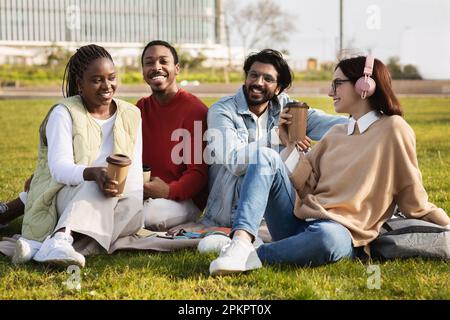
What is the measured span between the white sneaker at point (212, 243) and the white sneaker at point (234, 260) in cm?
52

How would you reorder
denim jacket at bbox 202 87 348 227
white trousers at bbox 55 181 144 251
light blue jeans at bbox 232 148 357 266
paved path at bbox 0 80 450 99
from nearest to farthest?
1. light blue jeans at bbox 232 148 357 266
2. white trousers at bbox 55 181 144 251
3. denim jacket at bbox 202 87 348 227
4. paved path at bbox 0 80 450 99

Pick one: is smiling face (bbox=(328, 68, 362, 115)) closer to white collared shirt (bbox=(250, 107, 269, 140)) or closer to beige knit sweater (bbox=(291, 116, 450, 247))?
beige knit sweater (bbox=(291, 116, 450, 247))

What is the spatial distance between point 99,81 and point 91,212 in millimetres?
786

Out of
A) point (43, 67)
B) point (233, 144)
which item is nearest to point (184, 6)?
point (43, 67)

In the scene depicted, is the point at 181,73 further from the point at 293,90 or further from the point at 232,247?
the point at 232,247

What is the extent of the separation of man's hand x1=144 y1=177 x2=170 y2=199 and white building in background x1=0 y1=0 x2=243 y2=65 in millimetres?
66252

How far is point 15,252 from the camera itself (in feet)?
13.2

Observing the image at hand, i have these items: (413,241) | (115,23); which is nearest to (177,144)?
(413,241)

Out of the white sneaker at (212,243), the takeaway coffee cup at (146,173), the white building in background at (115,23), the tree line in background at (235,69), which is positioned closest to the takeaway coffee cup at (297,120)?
Answer: the white sneaker at (212,243)

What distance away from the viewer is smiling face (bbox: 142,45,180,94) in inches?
194

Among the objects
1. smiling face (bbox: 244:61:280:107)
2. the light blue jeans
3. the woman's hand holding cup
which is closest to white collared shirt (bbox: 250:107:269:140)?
smiling face (bbox: 244:61:280:107)

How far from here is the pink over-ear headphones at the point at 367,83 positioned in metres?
3.74

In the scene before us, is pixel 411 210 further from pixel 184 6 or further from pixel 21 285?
pixel 184 6

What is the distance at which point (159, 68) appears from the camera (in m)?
4.92
